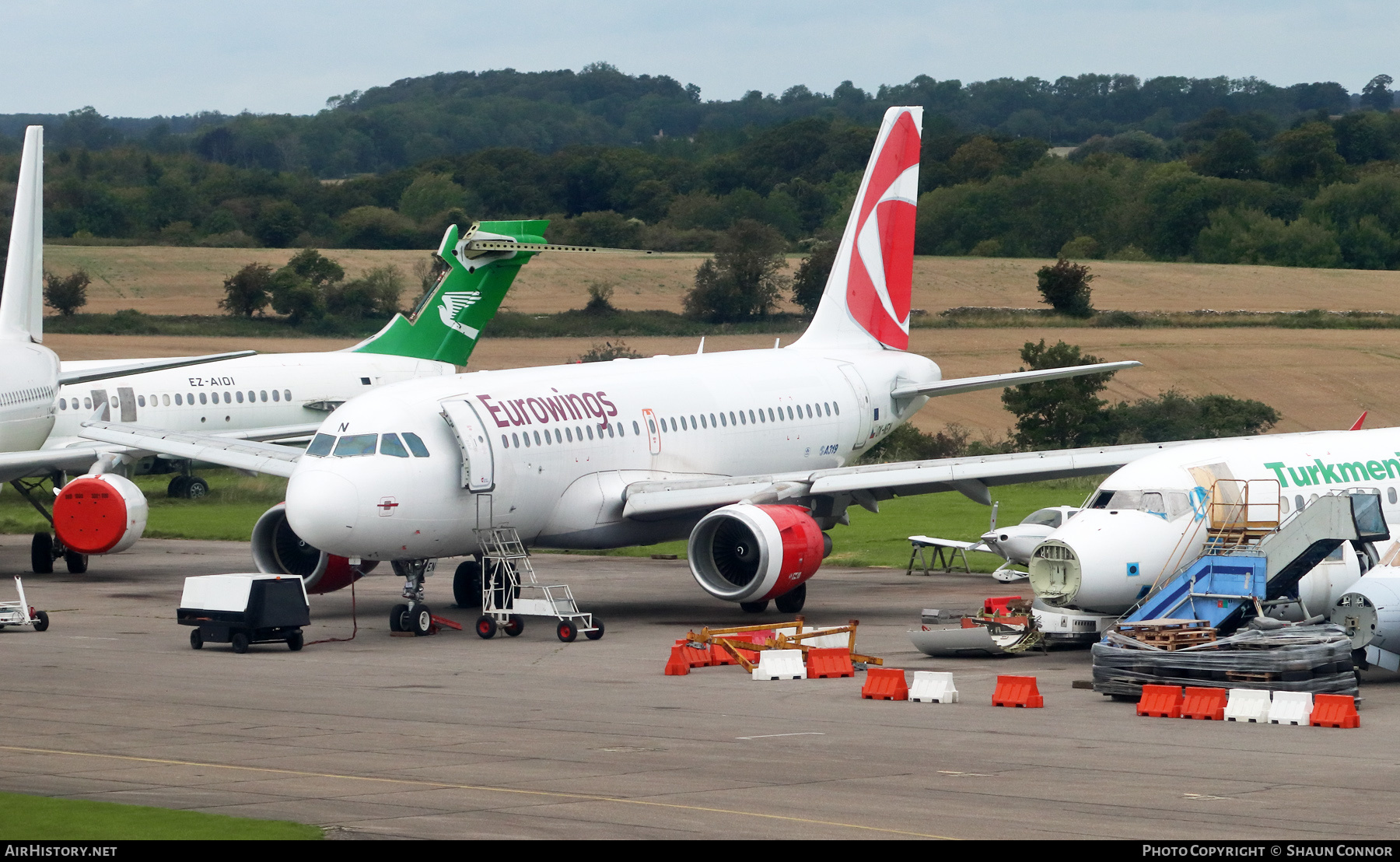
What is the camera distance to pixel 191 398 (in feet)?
196

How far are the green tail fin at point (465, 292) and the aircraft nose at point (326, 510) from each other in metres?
16.5

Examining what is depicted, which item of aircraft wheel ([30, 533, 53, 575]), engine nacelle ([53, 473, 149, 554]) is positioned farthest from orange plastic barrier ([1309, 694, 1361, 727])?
aircraft wheel ([30, 533, 53, 575])

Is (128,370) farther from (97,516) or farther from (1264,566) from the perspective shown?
(1264,566)

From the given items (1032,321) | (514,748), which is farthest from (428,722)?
(1032,321)

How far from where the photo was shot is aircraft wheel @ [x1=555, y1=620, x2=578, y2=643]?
101ft

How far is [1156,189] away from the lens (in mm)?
129375

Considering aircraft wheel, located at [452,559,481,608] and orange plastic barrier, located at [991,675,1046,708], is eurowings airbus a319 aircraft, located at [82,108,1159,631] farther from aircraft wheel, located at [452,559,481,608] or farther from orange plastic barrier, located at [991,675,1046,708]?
orange plastic barrier, located at [991,675,1046,708]

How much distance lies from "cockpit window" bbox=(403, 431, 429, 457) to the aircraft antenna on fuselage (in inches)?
619

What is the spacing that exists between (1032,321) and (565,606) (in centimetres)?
6595

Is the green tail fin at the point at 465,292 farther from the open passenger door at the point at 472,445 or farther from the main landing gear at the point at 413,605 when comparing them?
the main landing gear at the point at 413,605

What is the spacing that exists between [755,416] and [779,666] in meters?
11.9

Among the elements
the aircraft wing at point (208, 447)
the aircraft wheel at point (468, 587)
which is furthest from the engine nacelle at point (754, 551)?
the aircraft wing at point (208, 447)

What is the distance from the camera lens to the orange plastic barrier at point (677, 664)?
27156mm

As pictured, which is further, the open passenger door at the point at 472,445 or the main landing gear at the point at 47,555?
the main landing gear at the point at 47,555
